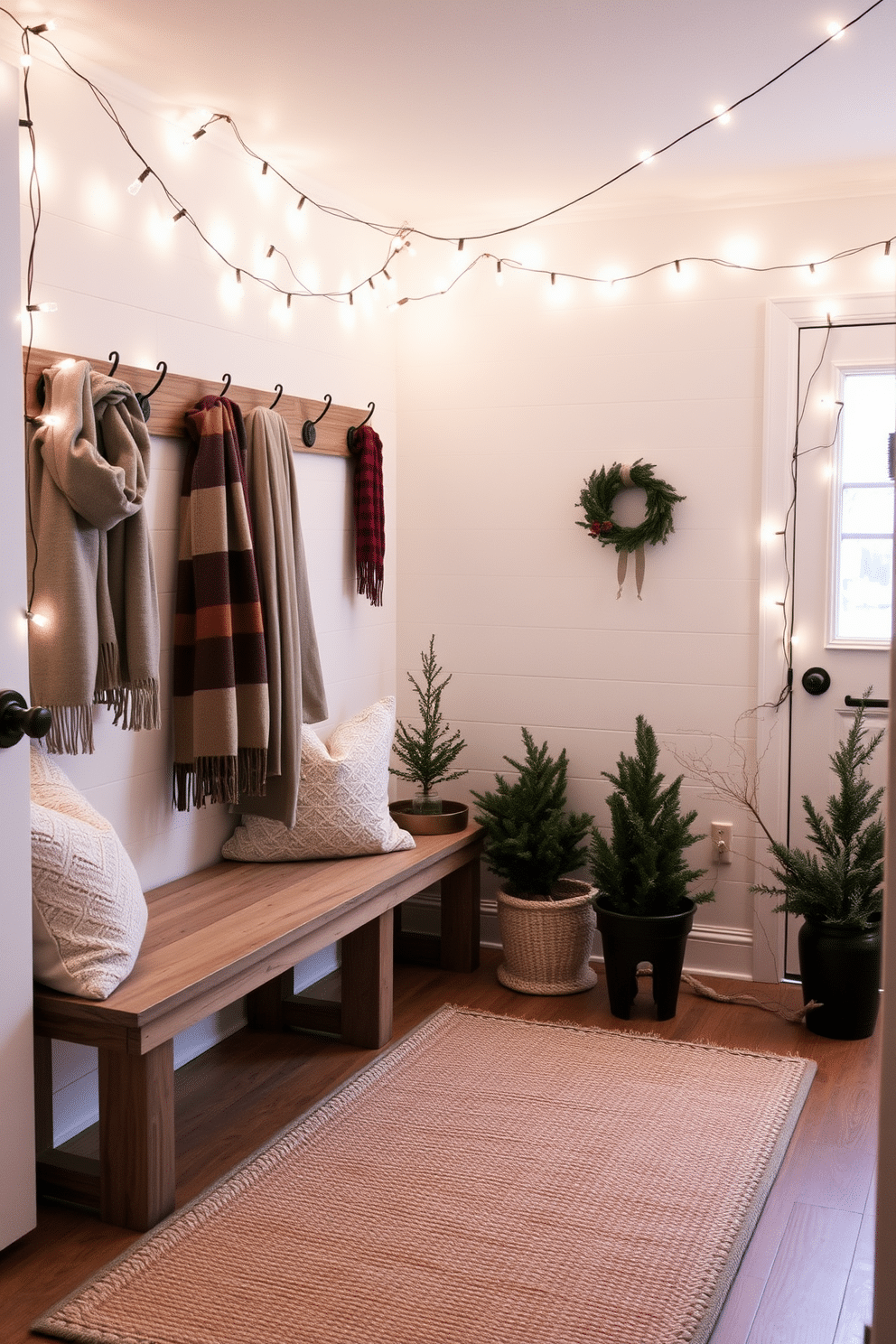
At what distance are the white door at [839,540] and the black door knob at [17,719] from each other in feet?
7.92

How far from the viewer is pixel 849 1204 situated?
2488mm

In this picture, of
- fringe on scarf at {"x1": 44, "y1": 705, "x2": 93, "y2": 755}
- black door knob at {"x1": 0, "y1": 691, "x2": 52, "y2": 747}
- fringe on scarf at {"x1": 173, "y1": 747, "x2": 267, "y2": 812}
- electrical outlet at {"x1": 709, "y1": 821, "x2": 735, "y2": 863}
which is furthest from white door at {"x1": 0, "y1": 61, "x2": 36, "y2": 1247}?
electrical outlet at {"x1": 709, "y1": 821, "x2": 735, "y2": 863}

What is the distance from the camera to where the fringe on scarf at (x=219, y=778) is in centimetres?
295

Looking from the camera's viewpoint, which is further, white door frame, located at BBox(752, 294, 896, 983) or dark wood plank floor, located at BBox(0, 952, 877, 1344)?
white door frame, located at BBox(752, 294, 896, 983)

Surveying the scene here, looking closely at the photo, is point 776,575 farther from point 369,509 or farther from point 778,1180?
point 778,1180

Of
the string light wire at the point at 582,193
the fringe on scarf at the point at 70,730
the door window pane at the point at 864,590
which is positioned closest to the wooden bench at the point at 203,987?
the fringe on scarf at the point at 70,730

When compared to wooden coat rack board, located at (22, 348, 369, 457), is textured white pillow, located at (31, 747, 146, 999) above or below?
below

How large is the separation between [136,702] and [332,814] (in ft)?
2.82

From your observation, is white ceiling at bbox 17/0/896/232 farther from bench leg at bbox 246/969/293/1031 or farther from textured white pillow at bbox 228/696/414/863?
bench leg at bbox 246/969/293/1031

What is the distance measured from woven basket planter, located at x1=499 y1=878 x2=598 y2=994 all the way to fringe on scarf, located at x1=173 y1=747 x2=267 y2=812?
1.03 metres

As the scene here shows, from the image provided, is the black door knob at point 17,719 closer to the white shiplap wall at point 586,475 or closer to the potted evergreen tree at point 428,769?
the potted evergreen tree at point 428,769

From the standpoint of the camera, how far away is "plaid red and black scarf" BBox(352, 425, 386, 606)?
151 inches

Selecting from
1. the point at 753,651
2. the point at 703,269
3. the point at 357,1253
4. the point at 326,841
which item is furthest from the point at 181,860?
the point at 703,269

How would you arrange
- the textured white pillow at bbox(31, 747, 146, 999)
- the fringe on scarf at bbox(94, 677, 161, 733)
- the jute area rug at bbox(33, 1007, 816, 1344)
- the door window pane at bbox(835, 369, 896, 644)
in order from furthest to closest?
the door window pane at bbox(835, 369, 896, 644) → the fringe on scarf at bbox(94, 677, 161, 733) → the textured white pillow at bbox(31, 747, 146, 999) → the jute area rug at bbox(33, 1007, 816, 1344)
